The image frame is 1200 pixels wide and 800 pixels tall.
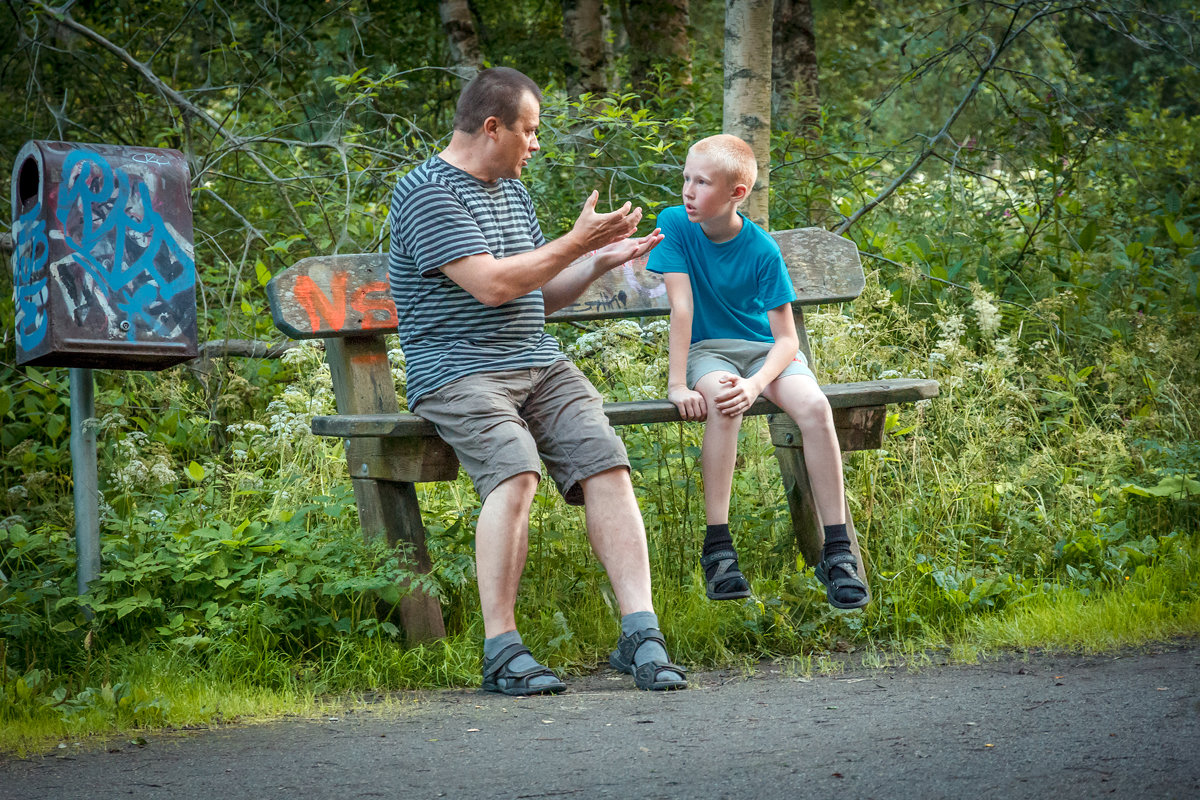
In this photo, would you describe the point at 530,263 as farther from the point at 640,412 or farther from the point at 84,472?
the point at 84,472

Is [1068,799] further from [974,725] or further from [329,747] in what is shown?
[329,747]

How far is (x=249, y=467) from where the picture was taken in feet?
17.8

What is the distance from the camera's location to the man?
130 inches

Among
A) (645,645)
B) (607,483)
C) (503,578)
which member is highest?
(607,483)

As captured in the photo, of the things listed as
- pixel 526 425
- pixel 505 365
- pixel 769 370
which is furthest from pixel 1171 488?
pixel 505 365

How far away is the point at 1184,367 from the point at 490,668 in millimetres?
3927

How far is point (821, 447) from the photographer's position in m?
3.75

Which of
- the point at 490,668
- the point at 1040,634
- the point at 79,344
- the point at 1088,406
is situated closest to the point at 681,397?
the point at 490,668

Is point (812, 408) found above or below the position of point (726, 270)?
below

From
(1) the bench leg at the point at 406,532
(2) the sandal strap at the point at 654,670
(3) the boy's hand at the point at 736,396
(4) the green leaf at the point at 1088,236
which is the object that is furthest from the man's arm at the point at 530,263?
(4) the green leaf at the point at 1088,236

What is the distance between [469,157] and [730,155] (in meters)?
0.85

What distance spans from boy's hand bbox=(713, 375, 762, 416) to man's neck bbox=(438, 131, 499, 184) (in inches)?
39.0

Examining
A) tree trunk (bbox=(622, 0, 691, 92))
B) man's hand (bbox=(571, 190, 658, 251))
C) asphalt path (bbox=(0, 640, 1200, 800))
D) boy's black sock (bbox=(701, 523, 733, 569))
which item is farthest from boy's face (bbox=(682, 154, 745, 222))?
tree trunk (bbox=(622, 0, 691, 92))

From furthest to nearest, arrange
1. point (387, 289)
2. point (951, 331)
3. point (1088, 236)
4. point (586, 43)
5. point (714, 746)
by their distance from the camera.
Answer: point (586, 43), point (1088, 236), point (951, 331), point (387, 289), point (714, 746)
